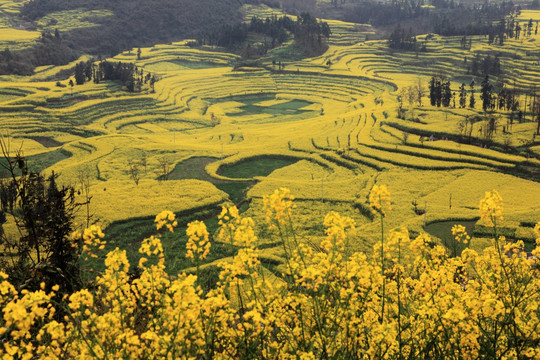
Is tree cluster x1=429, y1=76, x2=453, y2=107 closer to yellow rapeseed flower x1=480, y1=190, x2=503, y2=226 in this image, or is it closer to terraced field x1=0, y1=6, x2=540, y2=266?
terraced field x1=0, y1=6, x2=540, y2=266

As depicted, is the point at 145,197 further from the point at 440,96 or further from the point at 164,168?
the point at 440,96


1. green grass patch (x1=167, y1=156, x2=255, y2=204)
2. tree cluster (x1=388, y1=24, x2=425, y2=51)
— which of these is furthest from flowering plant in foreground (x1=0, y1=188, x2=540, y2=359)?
tree cluster (x1=388, y1=24, x2=425, y2=51)

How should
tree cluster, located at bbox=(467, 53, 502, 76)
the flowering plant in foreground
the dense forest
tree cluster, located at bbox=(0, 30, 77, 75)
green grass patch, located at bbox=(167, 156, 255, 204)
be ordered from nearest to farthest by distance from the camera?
the flowering plant in foreground < green grass patch, located at bbox=(167, 156, 255, 204) < tree cluster, located at bbox=(467, 53, 502, 76) < tree cluster, located at bbox=(0, 30, 77, 75) < the dense forest

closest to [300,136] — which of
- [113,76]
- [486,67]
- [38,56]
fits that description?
[113,76]

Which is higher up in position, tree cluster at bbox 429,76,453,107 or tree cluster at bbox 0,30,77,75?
tree cluster at bbox 0,30,77,75

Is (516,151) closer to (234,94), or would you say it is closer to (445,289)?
(445,289)

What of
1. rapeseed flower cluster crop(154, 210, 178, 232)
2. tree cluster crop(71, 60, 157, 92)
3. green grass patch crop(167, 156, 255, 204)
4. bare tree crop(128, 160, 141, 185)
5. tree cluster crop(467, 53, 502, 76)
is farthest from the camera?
tree cluster crop(467, 53, 502, 76)

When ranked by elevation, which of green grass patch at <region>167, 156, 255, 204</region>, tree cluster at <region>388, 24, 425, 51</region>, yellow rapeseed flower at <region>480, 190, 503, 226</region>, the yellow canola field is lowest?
the yellow canola field

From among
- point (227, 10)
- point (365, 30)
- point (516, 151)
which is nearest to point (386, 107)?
point (516, 151)
